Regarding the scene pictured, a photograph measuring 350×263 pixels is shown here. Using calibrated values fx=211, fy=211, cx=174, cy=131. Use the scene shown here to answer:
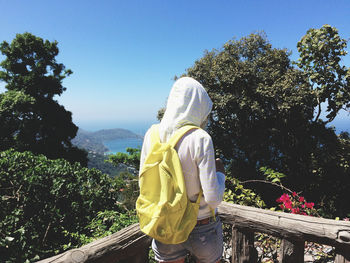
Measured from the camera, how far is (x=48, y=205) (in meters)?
3.03

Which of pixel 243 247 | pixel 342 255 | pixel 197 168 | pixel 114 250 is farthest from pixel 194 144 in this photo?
pixel 342 255

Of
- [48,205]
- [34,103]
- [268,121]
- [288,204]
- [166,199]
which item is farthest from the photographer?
[34,103]

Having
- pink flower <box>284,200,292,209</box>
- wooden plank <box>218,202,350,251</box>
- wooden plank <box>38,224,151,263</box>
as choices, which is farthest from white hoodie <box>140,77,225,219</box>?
pink flower <box>284,200,292,209</box>

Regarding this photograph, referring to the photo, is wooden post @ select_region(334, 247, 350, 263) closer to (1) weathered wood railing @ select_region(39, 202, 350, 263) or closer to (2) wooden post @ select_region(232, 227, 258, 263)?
(1) weathered wood railing @ select_region(39, 202, 350, 263)

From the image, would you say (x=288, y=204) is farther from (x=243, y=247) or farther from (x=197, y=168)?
(x=197, y=168)

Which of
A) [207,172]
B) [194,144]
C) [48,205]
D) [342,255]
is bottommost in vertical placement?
[48,205]

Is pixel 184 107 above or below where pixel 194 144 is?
above

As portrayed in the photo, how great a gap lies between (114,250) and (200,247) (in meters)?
0.47

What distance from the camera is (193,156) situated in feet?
3.58

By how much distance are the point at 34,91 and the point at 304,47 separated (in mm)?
15211

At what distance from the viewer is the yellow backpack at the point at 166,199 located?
41.2 inches

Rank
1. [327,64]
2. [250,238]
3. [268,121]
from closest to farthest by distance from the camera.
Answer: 1. [250,238]
2. [327,64]
3. [268,121]

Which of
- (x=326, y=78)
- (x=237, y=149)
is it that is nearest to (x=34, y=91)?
(x=237, y=149)

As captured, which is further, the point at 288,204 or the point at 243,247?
the point at 288,204
